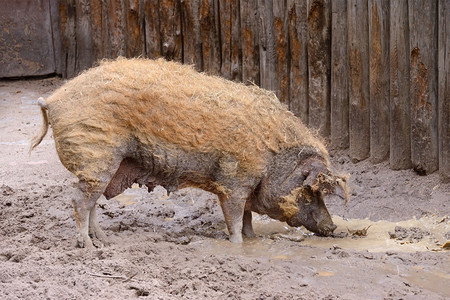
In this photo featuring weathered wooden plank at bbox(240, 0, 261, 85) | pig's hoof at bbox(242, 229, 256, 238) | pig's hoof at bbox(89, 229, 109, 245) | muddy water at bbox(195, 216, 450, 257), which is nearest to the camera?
muddy water at bbox(195, 216, 450, 257)

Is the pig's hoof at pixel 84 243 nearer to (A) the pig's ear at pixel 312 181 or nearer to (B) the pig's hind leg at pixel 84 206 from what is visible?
(B) the pig's hind leg at pixel 84 206

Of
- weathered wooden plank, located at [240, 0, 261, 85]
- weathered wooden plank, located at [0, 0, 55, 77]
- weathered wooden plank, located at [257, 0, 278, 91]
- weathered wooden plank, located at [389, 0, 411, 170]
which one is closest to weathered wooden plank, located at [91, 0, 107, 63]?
weathered wooden plank, located at [0, 0, 55, 77]

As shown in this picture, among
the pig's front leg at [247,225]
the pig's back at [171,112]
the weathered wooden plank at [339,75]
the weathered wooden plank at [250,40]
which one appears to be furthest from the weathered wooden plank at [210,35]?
the pig's front leg at [247,225]

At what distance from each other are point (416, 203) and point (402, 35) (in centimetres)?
159

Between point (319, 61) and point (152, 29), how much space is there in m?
2.99

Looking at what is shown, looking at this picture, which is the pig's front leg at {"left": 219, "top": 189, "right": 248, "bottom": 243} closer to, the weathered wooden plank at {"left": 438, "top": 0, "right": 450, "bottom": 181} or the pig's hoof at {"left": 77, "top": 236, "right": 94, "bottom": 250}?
the pig's hoof at {"left": 77, "top": 236, "right": 94, "bottom": 250}

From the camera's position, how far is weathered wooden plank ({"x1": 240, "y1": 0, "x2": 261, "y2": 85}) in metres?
7.54

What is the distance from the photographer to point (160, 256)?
→ 4.57 m

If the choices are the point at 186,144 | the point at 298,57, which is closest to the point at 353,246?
the point at 186,144

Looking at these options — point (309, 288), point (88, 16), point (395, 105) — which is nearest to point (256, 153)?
point (309, 288)

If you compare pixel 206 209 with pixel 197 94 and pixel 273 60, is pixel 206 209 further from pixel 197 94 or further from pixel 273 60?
pixel 273 60

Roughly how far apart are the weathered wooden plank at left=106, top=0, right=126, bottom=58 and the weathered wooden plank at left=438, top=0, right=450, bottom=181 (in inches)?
201

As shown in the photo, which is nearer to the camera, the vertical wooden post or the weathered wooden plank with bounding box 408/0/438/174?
the weathered wooden plank with bounding box 408/0/438/174

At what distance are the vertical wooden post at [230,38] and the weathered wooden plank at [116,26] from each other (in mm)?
2171
